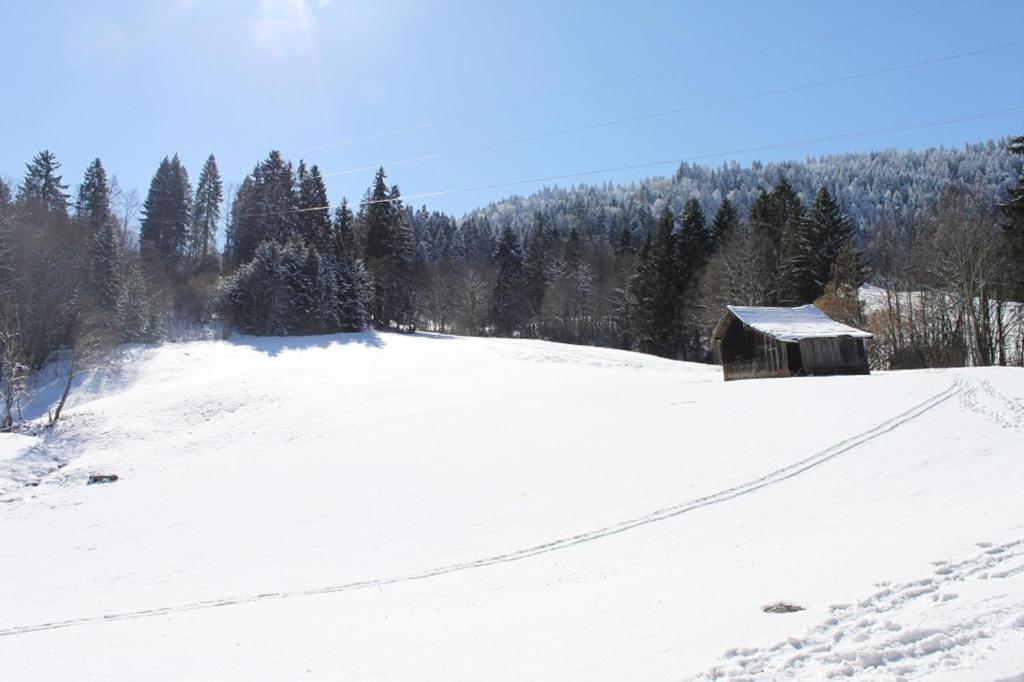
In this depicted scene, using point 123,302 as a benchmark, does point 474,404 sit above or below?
below

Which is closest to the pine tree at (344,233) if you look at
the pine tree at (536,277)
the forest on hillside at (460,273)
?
the forest on hillside at (460,273)

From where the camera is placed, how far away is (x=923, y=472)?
15.3 m

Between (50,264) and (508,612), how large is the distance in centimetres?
4727

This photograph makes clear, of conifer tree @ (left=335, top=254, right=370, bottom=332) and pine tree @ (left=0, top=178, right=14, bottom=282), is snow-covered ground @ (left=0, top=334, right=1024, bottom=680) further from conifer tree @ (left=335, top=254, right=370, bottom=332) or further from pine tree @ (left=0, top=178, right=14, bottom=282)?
conifer tree @ (left=335, top=254, right=370, bottom=332)

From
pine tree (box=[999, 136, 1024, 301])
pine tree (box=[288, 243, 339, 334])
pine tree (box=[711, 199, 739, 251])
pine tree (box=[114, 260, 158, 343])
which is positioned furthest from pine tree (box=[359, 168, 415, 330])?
pine tree (box=[999, 136, 1024, 301])

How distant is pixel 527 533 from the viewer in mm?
14633

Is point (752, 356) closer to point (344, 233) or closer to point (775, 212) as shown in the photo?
point (775, 212)

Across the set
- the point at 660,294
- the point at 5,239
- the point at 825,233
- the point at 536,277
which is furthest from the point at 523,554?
the point at 536,277

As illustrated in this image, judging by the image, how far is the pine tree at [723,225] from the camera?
65981 millimetres

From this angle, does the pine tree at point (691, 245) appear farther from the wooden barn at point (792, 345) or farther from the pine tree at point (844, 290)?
the wooden barn at point (792, 345)

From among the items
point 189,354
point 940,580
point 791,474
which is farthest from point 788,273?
point 940,580

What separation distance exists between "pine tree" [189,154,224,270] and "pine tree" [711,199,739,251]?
202ft

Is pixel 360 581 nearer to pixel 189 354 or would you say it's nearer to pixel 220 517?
pixel 220 517

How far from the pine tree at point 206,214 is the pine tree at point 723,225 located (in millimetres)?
61644
